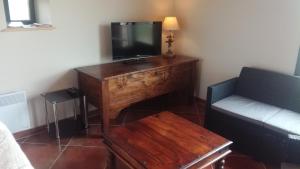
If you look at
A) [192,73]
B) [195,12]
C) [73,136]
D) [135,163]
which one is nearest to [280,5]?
[195,12]

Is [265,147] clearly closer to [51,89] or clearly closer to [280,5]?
[280,5]

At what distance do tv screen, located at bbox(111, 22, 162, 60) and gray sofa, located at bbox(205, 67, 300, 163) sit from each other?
1032 millimetres

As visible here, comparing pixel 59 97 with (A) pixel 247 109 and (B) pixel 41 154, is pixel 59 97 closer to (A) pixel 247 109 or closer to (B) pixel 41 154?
(B) pixel 41 154

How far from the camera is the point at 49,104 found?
2906mm

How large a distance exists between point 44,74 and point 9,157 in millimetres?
1615

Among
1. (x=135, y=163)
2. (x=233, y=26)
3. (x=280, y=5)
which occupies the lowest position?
(x=135, y=163)

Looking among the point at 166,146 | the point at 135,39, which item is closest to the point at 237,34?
the point at 135,39

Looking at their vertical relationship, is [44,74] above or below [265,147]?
above

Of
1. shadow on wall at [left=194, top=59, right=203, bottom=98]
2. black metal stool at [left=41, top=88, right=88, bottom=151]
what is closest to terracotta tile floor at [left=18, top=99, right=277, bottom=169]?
black metal stool at [left=41, top=88, right=88, bottom=151]

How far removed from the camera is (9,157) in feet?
4.29

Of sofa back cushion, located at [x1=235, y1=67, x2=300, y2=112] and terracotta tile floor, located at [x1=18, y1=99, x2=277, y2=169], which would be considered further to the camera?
sofa back cushion, located at [x1=235, y1=67, x2=300, y2=112]

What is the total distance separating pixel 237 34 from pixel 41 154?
8.49ft

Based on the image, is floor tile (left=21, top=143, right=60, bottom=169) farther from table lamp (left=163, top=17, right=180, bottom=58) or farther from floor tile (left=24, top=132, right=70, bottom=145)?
table lamp (left=163, top=17, right=180, bottom=58)

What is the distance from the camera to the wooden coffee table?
5.48 feet
